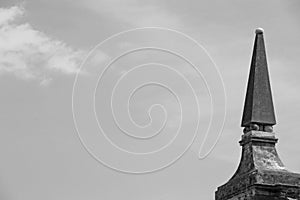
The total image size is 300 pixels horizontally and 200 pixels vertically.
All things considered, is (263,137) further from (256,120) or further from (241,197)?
(241,197)

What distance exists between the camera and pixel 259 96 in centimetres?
2106

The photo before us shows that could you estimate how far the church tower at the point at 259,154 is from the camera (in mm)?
19453

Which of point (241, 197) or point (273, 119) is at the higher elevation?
point (273, 119)

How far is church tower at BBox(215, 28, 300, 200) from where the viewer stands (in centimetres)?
1945

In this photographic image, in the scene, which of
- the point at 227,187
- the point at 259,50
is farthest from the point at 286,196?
the point at 259,50

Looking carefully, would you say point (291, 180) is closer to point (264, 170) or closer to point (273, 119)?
point (264, 170)

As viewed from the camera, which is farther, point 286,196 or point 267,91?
point 267,91

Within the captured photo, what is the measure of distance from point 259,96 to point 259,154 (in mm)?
1905

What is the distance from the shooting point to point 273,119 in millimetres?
20781

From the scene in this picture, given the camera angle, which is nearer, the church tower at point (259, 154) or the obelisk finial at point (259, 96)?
the church tower at point (259, 154)

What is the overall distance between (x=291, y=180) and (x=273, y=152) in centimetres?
124

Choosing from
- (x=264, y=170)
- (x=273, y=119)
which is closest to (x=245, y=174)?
(x=264, y=170)

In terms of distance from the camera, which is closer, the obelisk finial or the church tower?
the church tower

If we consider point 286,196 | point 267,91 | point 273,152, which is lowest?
point 286,196
